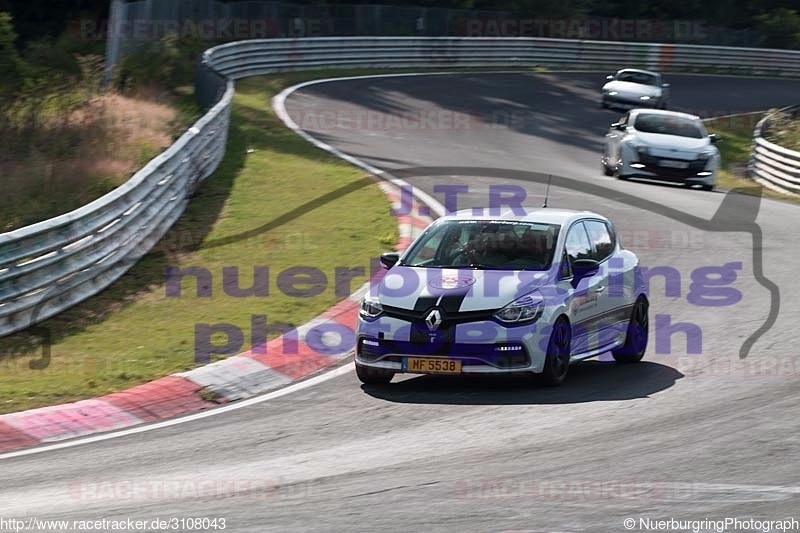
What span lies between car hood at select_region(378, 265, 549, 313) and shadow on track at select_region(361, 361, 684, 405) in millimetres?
643

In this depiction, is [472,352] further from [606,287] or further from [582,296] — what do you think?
[606,287]

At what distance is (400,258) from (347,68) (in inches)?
1203

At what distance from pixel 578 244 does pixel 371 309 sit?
2.04m

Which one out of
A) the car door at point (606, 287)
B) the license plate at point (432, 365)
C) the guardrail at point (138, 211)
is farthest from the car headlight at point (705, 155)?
the license plate at point (432, 365)

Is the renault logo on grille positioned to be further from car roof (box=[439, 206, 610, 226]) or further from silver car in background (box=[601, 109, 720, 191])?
silver car in background (box=[601, 109, 720, 191])

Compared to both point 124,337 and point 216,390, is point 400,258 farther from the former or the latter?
point 124,337

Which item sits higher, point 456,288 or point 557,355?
point 456,288

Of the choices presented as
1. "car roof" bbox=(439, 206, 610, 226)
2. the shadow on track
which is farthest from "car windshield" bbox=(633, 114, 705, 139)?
the shadow on track

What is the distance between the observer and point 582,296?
34.8ft

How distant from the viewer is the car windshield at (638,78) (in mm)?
36719

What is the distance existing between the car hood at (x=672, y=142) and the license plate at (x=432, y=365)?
14176 millimetres

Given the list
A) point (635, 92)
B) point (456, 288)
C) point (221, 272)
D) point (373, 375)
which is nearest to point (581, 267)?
point (456, 288)

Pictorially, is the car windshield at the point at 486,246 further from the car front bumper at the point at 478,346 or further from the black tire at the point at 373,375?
the black tire at the point at 373,375

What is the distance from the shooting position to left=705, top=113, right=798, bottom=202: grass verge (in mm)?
26703
